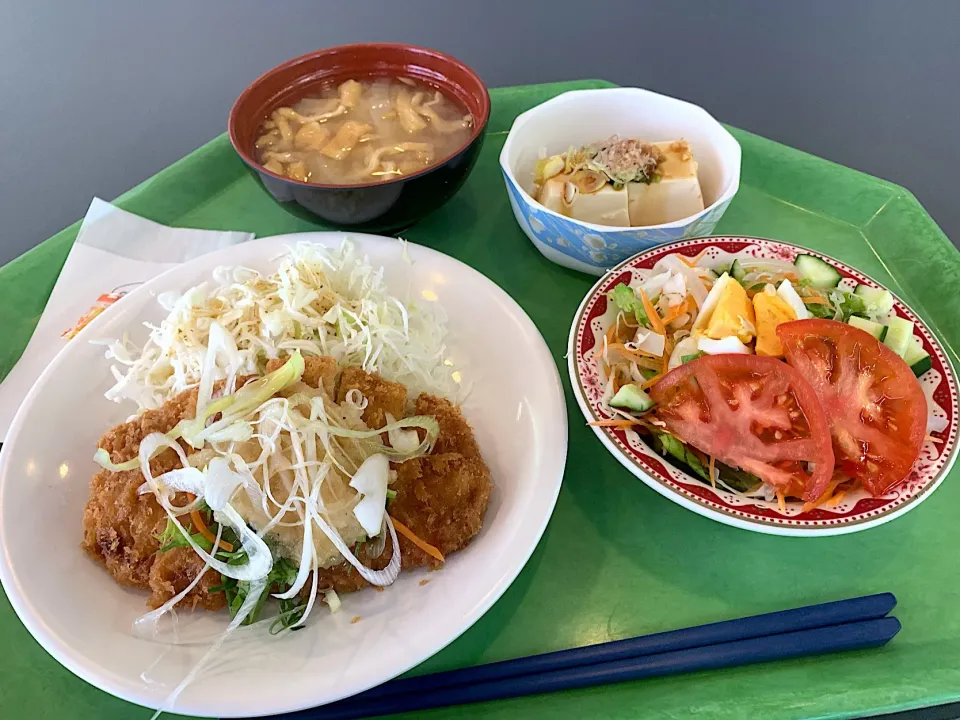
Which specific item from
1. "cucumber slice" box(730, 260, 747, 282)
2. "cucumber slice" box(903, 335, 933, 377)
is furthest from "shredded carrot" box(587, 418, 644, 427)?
"cucumber slice" box(903, 335, 933, 377)

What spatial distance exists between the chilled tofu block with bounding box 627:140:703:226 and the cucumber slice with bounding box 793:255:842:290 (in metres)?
0.30

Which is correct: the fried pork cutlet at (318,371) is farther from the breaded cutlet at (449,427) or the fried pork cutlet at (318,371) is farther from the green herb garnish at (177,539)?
the green herb garnish at (177,539)

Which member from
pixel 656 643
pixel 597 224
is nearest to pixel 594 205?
pixel 597 224

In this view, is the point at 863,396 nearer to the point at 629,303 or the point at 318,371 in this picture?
the point at 629,303

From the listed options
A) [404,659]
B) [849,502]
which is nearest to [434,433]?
[404,659]

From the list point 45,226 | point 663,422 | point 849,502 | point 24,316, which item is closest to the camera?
point 849,502

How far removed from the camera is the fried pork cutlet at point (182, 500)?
3.90 ft

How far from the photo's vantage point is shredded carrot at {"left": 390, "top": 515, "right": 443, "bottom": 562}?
1.20 meters

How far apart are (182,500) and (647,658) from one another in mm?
865

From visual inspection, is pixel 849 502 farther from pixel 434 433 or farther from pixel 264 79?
pixel 264 79

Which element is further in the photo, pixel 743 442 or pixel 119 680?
pixel 743 442

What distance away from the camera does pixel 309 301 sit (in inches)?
60.9

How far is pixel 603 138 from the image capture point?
1893mm

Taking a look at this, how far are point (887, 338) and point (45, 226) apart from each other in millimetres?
2582
